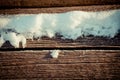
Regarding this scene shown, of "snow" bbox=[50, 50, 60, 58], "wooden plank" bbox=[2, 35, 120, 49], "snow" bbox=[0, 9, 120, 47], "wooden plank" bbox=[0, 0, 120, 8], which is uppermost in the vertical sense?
"wooden plank" bbox=[0, 0, 120, 8]

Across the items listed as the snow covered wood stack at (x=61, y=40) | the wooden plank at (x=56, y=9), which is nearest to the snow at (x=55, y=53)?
the snow covered wood stack at (x=61, y=40)

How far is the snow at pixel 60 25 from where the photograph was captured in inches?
44.2

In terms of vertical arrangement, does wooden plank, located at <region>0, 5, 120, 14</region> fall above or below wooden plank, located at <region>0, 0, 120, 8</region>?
below

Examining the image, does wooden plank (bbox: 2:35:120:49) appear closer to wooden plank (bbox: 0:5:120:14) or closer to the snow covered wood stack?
the snow covered wood stack

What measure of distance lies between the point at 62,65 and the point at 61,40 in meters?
0.10

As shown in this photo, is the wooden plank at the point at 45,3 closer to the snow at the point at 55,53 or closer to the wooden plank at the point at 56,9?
the wooden plank at the point at 56,9

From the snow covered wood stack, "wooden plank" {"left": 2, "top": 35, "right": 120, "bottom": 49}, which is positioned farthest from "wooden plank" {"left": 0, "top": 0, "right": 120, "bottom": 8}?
"wooden plank" {"left": 2, "top": 35, "right": 120, "bottom": 49}

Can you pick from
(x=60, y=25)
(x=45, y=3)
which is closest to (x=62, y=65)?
(x=60, y=25)

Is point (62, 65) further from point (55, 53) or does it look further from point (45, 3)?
point (45, 3)

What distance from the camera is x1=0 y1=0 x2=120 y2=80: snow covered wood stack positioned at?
1.11 meters

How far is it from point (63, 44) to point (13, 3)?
28 centimetres

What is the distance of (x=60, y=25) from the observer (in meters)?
1.14

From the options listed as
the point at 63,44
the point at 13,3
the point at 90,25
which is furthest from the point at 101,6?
the point at 13,3

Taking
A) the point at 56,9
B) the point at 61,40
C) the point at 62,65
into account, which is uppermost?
the point at 56,9
